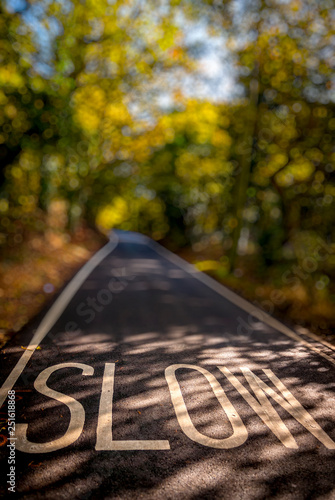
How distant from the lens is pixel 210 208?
27953mm

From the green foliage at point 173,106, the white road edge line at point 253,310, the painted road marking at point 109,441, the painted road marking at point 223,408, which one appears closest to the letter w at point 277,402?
the painted road marking at point 223,408

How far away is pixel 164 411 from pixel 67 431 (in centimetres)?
113

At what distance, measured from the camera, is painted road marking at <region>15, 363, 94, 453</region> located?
3.57m

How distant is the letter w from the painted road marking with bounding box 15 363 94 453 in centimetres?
208

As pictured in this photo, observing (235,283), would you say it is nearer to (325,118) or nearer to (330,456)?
(325,118)

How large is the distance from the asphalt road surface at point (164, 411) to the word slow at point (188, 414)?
0.02 m

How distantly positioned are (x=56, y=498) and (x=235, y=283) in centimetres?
1080

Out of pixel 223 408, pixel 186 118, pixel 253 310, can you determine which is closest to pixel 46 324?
pixel 223 408

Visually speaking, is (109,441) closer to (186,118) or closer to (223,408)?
(223,408)

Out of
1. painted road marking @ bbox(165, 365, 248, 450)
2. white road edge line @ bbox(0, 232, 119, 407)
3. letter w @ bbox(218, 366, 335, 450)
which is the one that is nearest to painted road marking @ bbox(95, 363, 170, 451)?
painted road marking @ bbox(165, 365, 248, 450)

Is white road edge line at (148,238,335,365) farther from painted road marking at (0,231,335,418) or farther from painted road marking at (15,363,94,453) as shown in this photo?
painted road marking at (15,363,94,453)

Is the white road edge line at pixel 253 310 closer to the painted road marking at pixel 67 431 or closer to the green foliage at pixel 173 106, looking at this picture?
the green foliage at pixel 173 106

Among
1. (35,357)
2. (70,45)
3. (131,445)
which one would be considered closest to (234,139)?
(70,45)

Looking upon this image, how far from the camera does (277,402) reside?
4715mm
